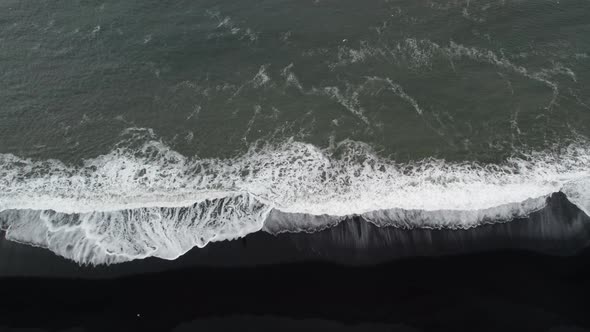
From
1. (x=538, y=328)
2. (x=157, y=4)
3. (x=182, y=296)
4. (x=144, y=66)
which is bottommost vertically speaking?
(x=538, y=328)

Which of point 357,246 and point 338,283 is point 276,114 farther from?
point 338,283

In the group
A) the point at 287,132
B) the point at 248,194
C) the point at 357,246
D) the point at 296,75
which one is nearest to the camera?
the point at 357,246

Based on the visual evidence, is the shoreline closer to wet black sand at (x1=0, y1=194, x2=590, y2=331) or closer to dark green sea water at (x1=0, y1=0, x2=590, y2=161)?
wet black sand at (x1=0, y1=194, x2=590, y2=331)

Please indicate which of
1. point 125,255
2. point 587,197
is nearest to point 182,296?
Answer: point 125,255

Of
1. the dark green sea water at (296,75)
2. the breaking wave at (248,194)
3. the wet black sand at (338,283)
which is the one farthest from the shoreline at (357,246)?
the dark green sea water at (296,75)

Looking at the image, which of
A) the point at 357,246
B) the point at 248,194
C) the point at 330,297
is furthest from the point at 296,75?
the point at 330,297

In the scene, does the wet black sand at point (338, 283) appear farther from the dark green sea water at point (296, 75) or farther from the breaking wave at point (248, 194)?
the dark green sea water at point (296, 75)

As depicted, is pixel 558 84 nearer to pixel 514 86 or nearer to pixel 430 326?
pixel 514 86
